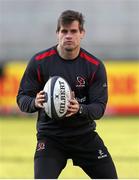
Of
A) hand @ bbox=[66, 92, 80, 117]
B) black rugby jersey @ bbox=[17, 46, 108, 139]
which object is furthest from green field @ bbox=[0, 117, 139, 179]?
hand @ bbox=[66, 92, 80, 117]

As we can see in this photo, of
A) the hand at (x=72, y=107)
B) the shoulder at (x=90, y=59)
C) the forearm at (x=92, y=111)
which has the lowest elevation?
the forearm at (x=92, y=111)

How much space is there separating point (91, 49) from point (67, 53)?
75.8 feet

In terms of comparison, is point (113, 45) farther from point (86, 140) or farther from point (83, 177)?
point (86, 140)

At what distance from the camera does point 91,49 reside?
99.5ft

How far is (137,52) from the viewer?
99.4 ft

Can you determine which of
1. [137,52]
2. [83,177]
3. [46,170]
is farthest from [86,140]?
[137,52]

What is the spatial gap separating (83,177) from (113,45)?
20.1 m

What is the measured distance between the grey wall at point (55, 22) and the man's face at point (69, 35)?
2289 cm

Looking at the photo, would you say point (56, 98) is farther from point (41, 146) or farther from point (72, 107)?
point (41, 146)

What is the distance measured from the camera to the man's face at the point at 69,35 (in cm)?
705

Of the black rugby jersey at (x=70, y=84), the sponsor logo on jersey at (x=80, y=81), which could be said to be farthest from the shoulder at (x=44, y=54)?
the sponsor logo on jersey at (x=80, y=81)

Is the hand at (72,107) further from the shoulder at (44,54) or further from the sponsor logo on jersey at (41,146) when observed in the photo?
the shoulder at (44,54)

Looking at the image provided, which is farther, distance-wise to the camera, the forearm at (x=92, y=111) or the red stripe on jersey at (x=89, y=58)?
the red stripe on jersey at (x=89, y=58)

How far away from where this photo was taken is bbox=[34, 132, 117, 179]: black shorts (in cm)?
716
